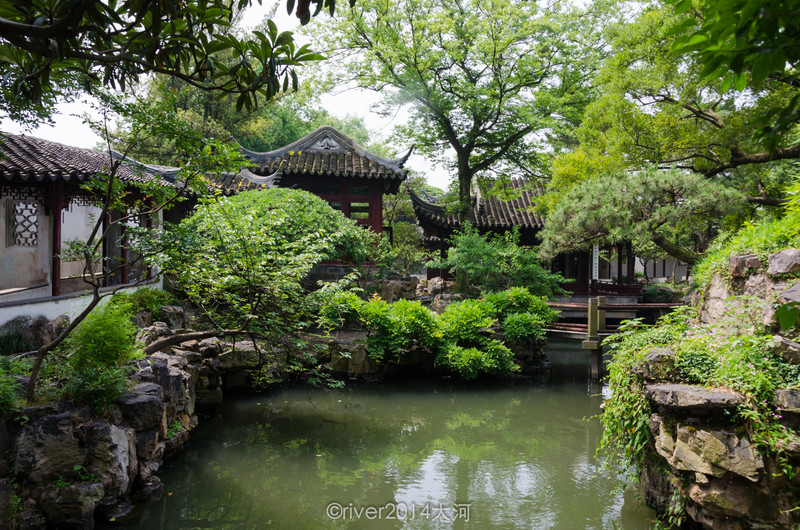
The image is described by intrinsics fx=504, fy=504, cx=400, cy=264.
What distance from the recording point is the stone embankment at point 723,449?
3.47 metres

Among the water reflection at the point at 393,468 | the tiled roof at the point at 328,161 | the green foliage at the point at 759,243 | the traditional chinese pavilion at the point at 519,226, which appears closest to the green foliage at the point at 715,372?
the green foliage at the point at 759,243

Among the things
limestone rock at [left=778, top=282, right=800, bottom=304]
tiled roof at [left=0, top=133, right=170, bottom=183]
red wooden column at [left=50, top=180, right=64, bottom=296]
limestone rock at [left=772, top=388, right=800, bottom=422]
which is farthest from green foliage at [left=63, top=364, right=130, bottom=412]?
limestone rock at [left=778, top=282, right=800, bottom=304]

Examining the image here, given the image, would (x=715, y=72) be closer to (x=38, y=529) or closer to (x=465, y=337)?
(x=38, y=529)

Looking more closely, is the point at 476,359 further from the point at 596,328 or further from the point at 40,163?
the point at 40,163

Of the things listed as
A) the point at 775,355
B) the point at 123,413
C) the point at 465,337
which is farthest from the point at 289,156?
the point at 775,355

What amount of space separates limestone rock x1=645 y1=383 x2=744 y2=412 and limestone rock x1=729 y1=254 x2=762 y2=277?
157 cm

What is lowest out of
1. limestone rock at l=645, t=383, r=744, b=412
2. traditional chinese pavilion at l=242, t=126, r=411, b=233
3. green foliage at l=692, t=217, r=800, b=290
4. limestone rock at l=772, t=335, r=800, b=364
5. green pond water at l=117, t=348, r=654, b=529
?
green pond water at l=117, t=348, r=654, b=529

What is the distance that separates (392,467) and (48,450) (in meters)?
3.35

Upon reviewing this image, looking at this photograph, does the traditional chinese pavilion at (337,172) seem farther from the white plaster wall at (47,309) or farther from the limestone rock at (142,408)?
the limestone rock at (142,408)

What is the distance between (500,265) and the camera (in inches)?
453

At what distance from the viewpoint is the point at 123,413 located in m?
4.81

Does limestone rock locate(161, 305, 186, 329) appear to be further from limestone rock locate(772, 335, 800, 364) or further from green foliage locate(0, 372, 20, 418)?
limestone rock locate(772, 335, 800, 364)

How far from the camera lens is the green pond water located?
464 centimetres

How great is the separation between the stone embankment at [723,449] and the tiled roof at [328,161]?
10464 millimetres
